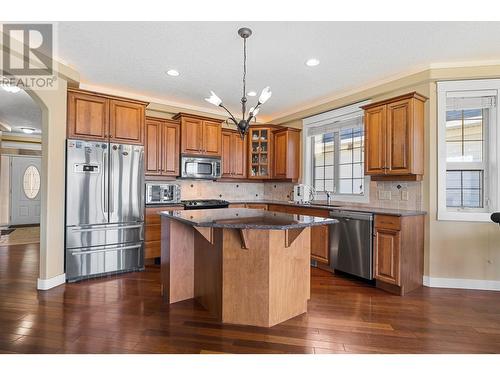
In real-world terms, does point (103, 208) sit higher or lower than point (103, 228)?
higher

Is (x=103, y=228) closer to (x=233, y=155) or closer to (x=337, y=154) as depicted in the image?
Result: (x=233, y=155)

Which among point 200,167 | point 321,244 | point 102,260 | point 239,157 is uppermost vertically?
point 239,157

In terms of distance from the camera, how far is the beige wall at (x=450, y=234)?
3.23m

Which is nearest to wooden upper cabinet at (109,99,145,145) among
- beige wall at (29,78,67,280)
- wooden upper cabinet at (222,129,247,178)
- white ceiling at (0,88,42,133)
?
beige wall at (29,78,67,280)

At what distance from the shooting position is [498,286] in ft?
10.5

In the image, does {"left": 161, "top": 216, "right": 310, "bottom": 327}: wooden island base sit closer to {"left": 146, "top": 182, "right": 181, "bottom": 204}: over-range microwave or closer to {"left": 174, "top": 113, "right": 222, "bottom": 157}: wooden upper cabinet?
{"left": 146, "top": 182, "right": 181, "bottom": 204}: over-range microwave

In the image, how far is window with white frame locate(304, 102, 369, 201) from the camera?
441 cm

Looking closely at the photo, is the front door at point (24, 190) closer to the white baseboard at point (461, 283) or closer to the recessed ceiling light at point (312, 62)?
the recessed ceiling light at point (312, 62)

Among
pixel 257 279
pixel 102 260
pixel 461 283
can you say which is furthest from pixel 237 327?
pixel 461 283

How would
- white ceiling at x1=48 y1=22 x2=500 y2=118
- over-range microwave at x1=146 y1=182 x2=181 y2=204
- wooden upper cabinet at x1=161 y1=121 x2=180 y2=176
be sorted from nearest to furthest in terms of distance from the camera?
white ceiling at x1=48 y1=22 x2=500 y2=118, over-range microwave at x1=146 y1=182 x2=181 y2=204, wooden upper cabinet at x1=161 y1=121 x2=180 y2=176

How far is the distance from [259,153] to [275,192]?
37.5 inches

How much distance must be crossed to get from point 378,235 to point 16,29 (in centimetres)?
431

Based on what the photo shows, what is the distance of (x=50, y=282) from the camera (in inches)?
126

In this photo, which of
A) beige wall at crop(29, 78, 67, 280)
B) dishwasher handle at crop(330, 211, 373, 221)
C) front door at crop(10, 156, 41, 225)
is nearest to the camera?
beige wall at crop(29, 78, 67, 280)
